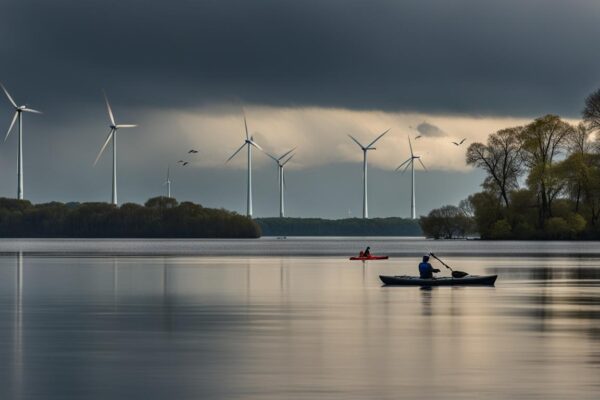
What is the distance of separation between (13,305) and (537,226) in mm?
137530

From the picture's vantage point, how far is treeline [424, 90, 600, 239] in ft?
560

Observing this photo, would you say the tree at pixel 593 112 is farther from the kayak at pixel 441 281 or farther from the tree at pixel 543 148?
the kayak at pixel 441 281

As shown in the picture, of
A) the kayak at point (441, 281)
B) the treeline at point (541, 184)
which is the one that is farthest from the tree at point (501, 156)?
the kayak at point (441, 281)

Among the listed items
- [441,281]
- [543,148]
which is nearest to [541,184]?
[543,148]

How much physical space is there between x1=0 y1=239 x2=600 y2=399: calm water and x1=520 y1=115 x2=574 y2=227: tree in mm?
105344

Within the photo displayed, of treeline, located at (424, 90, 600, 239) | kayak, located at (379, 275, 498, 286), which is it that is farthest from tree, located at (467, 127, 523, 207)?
kayak, located at (379, 275, 498, 286)

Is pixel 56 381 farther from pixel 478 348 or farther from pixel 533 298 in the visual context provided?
pixel 533 298

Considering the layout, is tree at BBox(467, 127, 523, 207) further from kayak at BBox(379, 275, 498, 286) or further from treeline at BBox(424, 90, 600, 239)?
kayak at BBox(379, 275, 498, 286)

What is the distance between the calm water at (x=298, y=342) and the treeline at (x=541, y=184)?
348 ft

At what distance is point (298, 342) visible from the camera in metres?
35.6

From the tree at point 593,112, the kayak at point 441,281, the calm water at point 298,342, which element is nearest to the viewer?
the calm water at point 298,342

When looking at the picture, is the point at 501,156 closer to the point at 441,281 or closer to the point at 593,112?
the point at 593,112

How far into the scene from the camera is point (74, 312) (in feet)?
156

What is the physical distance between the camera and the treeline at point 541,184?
170625mm
